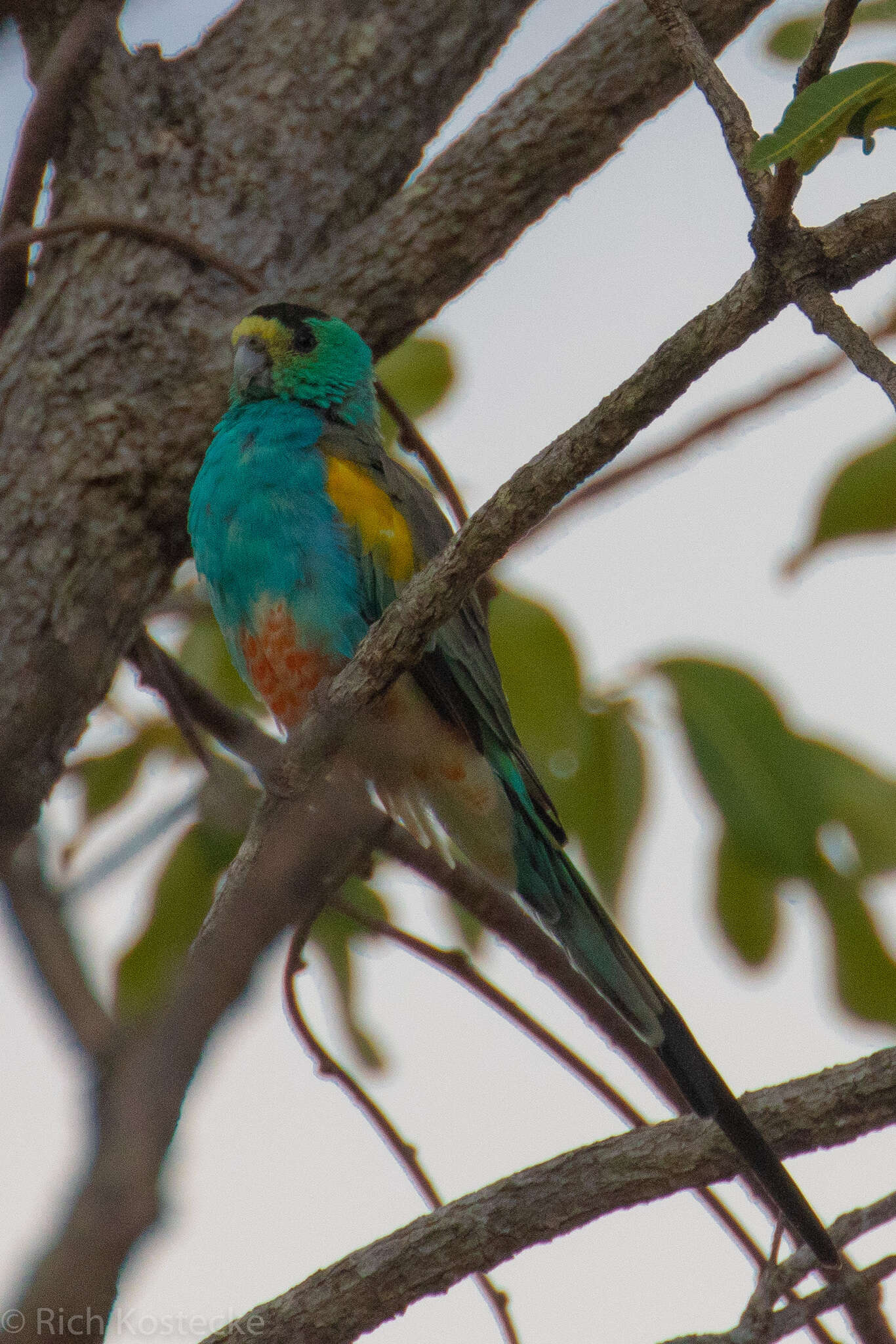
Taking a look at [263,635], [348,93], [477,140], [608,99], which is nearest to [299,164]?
[348,93]

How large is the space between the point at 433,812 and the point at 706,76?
1756 mm

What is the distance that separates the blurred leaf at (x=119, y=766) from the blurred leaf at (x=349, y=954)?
1.55 ft

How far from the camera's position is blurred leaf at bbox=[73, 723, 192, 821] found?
9.64ft

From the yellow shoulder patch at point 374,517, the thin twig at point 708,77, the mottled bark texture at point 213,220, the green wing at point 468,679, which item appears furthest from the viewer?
the yellow shoulder patch at point 374,517

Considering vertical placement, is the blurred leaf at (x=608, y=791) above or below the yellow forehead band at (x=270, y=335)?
below

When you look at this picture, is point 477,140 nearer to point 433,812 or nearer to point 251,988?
point 433,812

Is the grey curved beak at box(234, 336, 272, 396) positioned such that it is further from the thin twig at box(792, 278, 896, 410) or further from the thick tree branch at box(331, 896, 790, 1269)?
the thin twig at box(792, 278, 896, 410)

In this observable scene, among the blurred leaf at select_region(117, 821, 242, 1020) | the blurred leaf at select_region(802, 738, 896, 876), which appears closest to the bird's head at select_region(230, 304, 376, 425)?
the blurred leaf at select_region(117, 821, 242, 1020)

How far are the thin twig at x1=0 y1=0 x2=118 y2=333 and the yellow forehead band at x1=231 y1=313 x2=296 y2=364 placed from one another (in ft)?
1.53

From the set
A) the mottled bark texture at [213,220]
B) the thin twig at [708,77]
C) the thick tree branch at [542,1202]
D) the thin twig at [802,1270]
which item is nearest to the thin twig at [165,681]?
the mottled bark texture at [213,220]

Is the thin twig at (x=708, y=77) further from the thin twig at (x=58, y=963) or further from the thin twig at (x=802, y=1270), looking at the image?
the thin twig at (x=802, y=1270)

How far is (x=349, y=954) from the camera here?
301 centimetres

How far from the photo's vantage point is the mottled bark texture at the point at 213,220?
265cm

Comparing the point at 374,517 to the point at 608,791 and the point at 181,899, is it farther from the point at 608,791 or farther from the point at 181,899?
the point at 181,899
